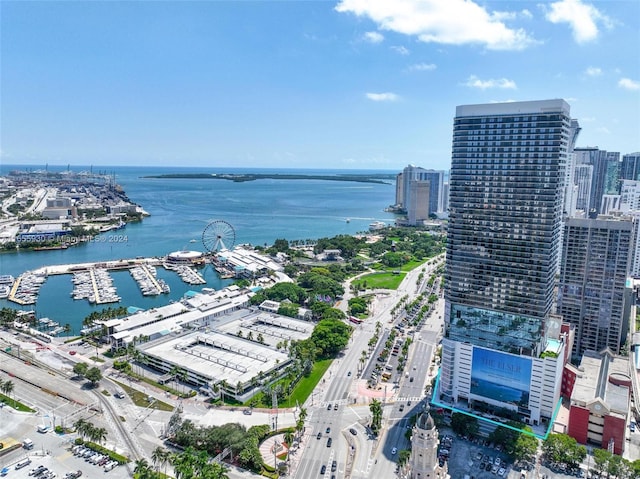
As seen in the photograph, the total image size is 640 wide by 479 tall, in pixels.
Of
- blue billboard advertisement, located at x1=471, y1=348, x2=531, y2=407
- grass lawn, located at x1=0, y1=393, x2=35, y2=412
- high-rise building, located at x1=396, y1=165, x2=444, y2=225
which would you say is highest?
high-rise building, located at x1=396, y1=165, x2=444, y2=225

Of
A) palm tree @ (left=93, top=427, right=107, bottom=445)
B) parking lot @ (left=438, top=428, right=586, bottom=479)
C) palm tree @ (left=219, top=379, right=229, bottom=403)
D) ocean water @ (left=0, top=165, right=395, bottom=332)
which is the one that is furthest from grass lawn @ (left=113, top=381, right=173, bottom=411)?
parking lot @ (left=438, top=428, right=586, bottom=479)

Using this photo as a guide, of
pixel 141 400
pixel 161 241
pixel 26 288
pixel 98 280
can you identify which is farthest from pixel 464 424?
pixel 161 241

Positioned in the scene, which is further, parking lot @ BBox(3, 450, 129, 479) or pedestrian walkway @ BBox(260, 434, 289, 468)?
pedestrian walkway @ BBox(260, 434, 289, 468)

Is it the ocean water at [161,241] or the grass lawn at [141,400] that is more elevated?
the ocean water at [161,241]

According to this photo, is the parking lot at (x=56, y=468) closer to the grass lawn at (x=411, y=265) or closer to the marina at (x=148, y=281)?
the marina at (x=148, y=281)

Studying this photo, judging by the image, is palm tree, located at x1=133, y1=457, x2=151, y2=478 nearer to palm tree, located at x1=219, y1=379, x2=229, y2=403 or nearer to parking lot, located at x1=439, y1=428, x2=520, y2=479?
palm tree, located at x1=219, y1=379, x2=229, y2=403

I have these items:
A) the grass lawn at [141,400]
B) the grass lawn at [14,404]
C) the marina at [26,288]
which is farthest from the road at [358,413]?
the marina at [26,288]

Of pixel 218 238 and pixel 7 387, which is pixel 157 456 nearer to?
pixel 7 387
